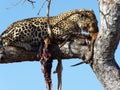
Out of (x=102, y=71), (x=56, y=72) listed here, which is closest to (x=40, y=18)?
(x=56, y=72)

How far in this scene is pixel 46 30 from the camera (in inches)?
260

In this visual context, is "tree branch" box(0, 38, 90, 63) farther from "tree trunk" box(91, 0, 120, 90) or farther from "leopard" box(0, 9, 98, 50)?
"tree trunk" box(91, 0, 120, 90)

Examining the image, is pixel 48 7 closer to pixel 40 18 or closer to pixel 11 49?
pixel 11 49

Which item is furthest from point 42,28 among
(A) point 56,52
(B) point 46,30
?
(A) point 56,52

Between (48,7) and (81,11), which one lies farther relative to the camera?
(81,11)

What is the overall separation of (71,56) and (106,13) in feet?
3.41

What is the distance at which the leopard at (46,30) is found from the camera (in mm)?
6250

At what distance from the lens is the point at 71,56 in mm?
6055

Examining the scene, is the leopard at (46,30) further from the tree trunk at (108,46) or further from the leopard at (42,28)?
the tree trunk at (108,46)

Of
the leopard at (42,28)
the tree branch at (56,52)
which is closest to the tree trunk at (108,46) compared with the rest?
the tree branch at (56,52)

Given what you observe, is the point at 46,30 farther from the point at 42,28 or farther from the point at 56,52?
the point at 56,52

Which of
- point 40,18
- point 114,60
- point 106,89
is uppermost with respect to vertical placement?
point 40,18

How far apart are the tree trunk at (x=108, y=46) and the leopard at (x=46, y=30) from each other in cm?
34

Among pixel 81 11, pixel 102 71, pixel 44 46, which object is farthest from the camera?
pixel 81 11
